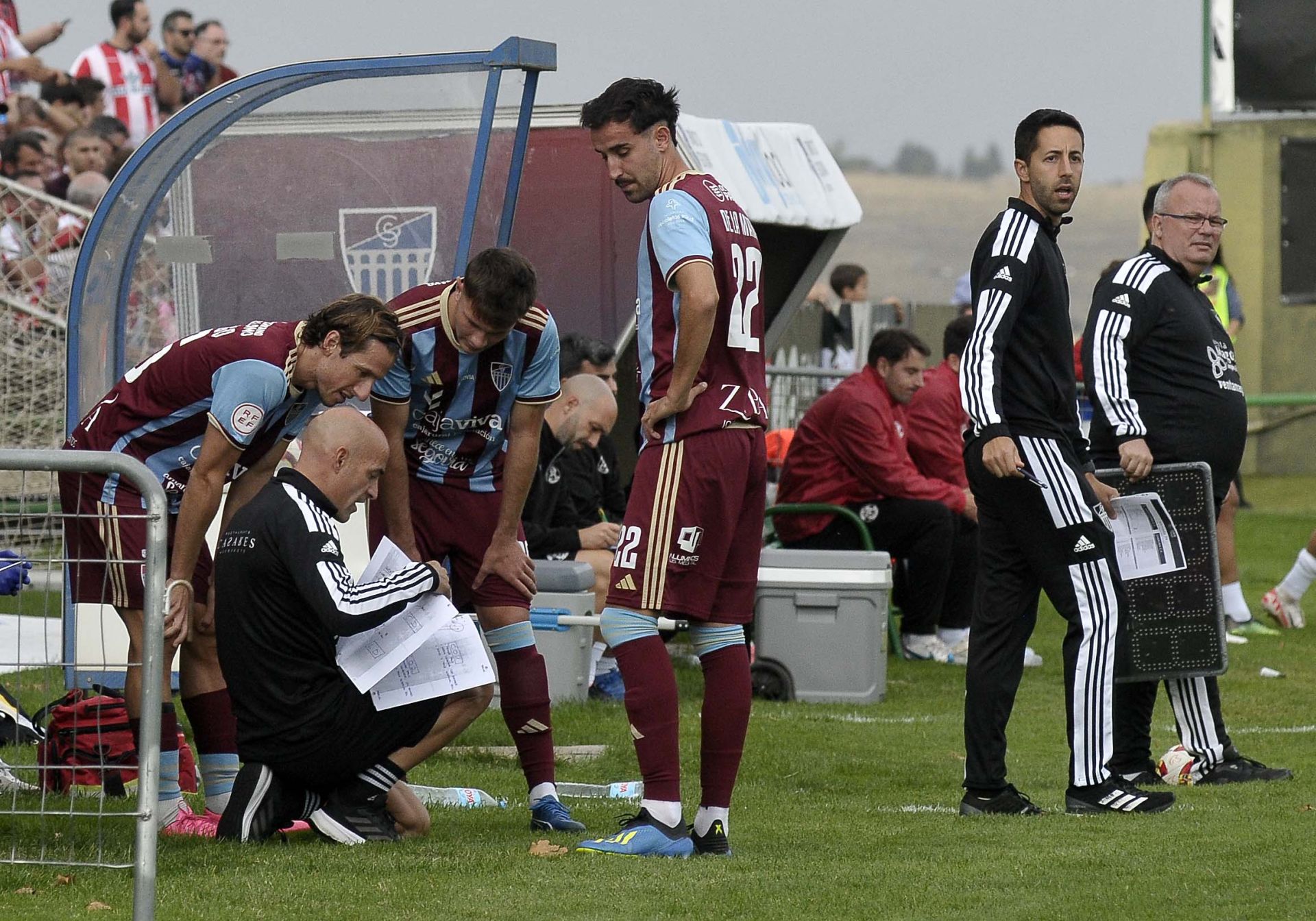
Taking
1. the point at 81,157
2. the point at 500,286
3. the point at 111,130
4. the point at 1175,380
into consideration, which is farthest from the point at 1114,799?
the point at 111,130

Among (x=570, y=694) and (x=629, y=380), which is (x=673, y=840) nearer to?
(x=570, y=694)

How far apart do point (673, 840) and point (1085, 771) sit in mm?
1486

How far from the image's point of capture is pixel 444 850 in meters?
5.31

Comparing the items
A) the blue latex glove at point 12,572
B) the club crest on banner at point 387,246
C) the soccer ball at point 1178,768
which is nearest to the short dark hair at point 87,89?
the club crest on banner at point 387,246

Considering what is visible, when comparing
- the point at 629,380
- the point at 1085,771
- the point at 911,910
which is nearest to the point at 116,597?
the point at 911,910

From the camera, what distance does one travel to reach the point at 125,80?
15.2 meters

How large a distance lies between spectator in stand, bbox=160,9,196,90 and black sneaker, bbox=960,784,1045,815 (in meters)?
11.7

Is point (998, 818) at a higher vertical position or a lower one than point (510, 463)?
lower

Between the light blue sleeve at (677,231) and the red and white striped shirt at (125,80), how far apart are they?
10.7 meters

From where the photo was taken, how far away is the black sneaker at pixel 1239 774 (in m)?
6.64

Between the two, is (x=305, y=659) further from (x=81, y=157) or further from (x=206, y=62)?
(x=206, y=62)

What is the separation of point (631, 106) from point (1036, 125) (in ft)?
4.52

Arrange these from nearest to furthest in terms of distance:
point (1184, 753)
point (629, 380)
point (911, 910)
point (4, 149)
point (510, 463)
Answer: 1. point (911, 910)
2. point (510, 463)
3. point (1184, 753)
4. point (629, 380)
5. point (4, 149)

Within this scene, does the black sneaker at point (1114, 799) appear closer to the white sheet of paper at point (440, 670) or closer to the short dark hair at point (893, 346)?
the white sheet of paper at point (440, 670)
